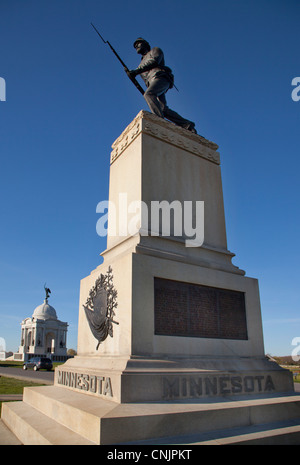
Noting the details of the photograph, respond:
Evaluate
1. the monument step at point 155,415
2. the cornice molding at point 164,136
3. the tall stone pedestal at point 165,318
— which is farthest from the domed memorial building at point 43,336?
the monument step at point 155,415

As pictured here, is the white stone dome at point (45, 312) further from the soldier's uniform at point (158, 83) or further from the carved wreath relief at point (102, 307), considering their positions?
the soldier's uniform at point (158, 83)

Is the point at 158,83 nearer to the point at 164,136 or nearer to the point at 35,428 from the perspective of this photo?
the point at 164,136

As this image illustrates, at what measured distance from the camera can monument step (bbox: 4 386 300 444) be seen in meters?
4.19

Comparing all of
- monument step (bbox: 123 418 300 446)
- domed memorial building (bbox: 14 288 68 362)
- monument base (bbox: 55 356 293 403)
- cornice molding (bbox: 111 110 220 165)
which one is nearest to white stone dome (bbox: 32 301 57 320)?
domed memorial building (bbox: 14 288 68 362)

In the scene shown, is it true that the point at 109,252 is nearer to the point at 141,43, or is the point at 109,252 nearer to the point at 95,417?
the point at 95,417

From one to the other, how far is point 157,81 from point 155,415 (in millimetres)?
8140

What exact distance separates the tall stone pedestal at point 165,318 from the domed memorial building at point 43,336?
246 feet

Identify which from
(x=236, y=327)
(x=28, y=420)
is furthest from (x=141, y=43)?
(x=28, y=420)

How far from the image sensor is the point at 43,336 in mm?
77875

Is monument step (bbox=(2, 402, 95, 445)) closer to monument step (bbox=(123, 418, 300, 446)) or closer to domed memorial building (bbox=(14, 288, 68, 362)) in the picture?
monument step (bbox=(123, 418, 300, 446))

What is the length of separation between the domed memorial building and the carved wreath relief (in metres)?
74.5

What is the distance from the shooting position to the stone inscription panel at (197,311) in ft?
21.1

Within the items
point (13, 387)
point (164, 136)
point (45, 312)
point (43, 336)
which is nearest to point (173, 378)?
point (164, 136)

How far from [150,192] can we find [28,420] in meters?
4.95
